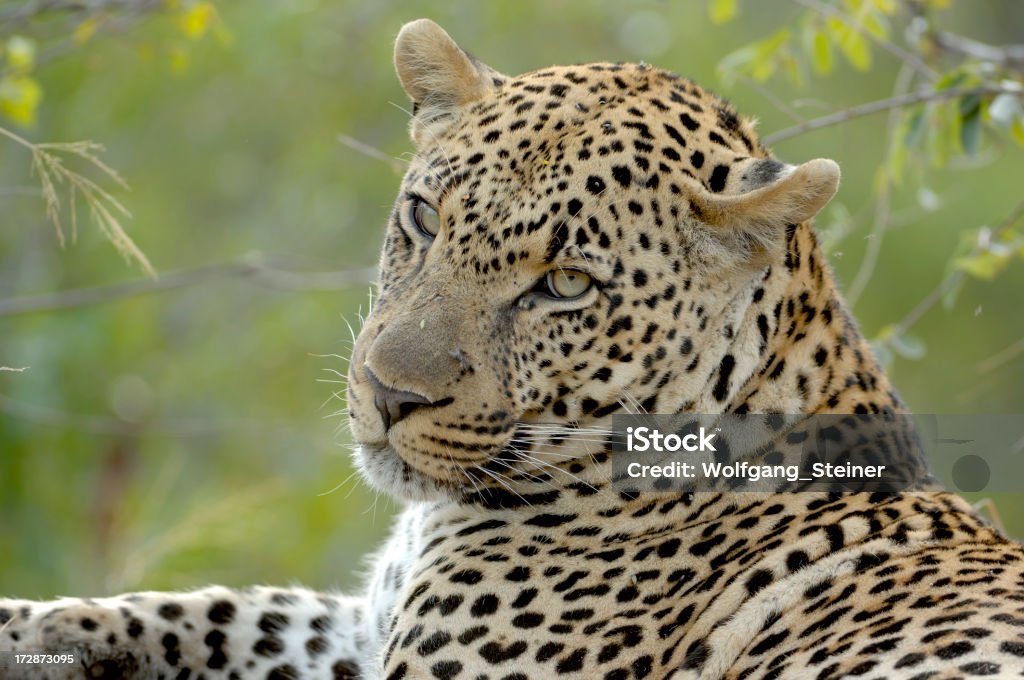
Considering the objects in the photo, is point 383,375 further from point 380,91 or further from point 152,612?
point 380,91

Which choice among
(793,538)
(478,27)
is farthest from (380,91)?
(793,538)

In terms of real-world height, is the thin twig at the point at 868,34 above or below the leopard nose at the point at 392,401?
above

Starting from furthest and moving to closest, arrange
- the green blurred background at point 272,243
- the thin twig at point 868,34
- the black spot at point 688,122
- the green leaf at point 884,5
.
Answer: the green blurred background at point 272,243, the green leaf at point 884,5, the thin twig at point 868,34, the black spot at point 688,122

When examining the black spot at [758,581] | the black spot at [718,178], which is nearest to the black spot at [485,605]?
the black spot at [758,581]

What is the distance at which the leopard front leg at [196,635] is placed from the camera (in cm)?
579

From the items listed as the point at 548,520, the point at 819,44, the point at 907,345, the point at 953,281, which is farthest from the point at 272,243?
the point at 548,520

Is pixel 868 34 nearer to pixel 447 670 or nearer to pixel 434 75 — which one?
pixel 434 75

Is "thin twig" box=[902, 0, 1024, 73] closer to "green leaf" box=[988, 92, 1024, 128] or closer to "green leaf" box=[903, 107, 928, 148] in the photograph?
"green leaf" box=[903, 107, 928, 148]

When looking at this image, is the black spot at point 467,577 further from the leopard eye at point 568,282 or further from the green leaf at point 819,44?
the green leaf at point 819,44

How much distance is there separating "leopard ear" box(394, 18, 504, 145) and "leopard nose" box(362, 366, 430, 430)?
4.46 feet

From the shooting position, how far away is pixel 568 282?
5.25 meters

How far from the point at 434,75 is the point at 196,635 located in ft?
8.76

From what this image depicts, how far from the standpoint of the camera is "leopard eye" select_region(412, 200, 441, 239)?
5.56m

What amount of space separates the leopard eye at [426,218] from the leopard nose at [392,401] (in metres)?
0.72
